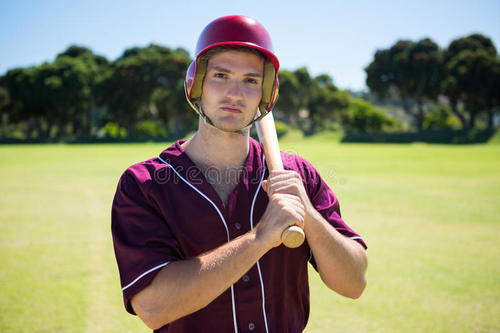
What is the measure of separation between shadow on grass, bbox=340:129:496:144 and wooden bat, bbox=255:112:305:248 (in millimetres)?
44183

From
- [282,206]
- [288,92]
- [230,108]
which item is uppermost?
[230,108]

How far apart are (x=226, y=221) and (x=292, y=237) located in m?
0.35

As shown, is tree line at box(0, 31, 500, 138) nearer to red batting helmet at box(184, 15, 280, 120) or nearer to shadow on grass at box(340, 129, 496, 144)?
shadow on grass at box(340, 129, 496, 144)

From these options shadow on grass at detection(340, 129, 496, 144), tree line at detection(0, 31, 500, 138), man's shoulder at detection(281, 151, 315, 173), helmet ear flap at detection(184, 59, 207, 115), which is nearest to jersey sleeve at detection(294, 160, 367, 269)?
man's shoulder at detection(281, 151, 315, 173)

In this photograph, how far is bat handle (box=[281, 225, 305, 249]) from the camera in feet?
5.28

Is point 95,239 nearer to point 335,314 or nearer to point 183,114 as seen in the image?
point 335,314

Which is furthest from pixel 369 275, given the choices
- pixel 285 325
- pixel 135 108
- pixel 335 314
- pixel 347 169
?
pixel 135 108

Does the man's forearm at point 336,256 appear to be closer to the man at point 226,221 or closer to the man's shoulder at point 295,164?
the man at point 226,221

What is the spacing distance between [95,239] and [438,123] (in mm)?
56534

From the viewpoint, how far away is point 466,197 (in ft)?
36.0

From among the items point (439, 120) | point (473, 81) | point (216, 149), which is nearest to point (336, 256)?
→ point (216, 149)

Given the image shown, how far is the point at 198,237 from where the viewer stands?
177 cm

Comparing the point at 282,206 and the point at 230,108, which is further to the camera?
the point at 230,108

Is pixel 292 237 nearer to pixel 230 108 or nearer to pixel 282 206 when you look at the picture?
pixel 282 206
